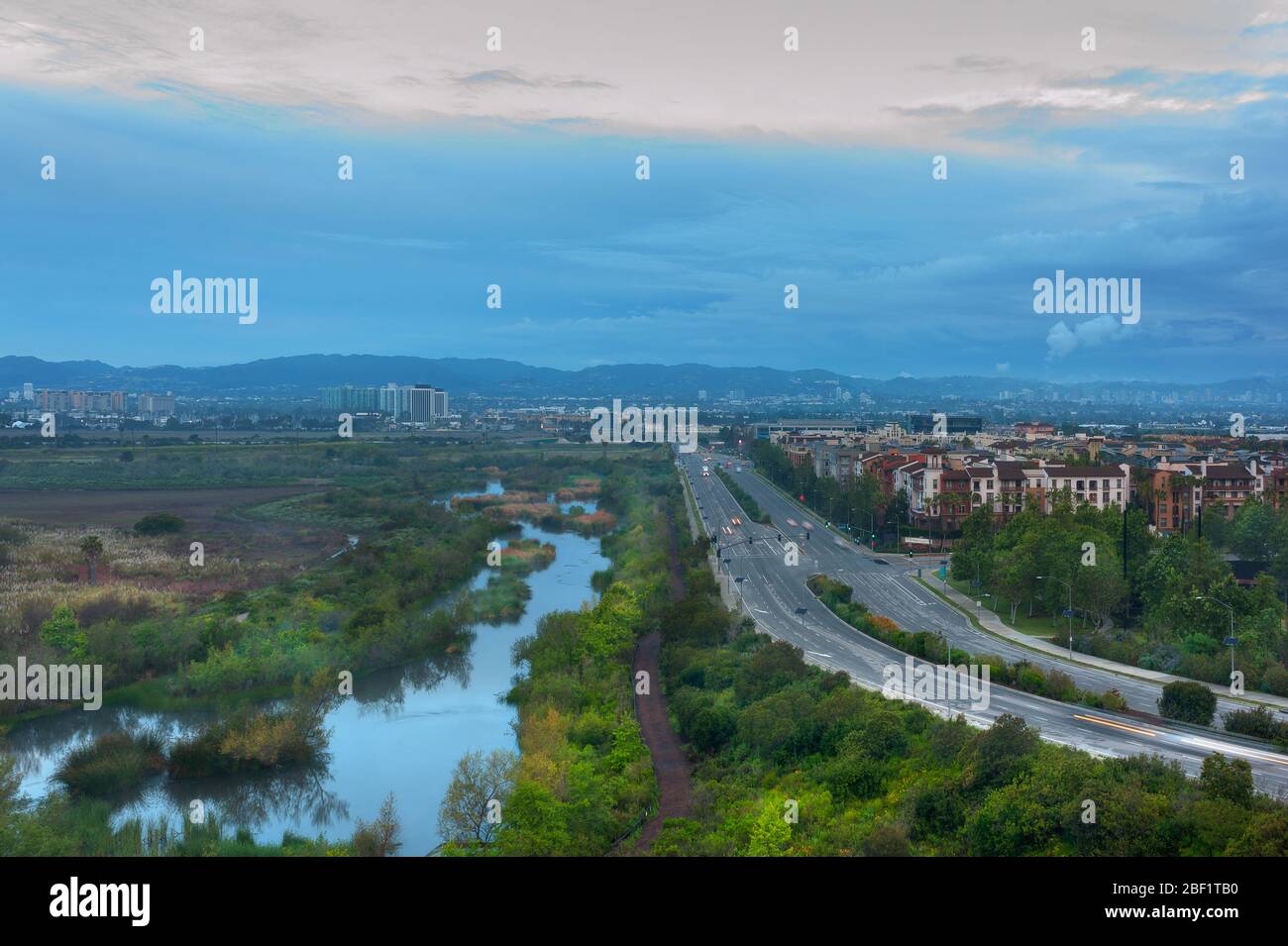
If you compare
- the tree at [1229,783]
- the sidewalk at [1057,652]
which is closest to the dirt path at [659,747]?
the tree at [1229,783]

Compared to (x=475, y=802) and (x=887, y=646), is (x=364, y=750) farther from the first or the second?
(x=887, y=646)

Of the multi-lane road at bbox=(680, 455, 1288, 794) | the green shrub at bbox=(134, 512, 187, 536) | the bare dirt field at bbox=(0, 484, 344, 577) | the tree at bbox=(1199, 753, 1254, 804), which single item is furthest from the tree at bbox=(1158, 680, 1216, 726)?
the green shrub at bbox=(134, 512, 187, 536)

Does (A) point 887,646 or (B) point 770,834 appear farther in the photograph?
(A) point 887,646

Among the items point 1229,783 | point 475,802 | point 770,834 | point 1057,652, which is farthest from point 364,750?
point 1057,652

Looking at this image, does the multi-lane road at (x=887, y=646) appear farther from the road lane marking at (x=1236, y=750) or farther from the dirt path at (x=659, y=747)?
the dirt path at (x=659, y=747)

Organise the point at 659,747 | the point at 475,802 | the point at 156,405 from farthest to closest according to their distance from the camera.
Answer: the point at 156,405, the point at 659,747, the point at 475,802
